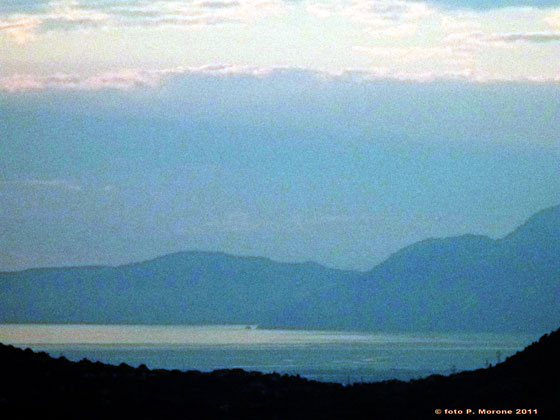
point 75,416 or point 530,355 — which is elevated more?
point 530,355

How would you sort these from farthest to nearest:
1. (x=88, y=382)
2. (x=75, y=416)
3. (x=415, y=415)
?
(x=88, y=382)
(x=415, y=415)
(x=75, y=416)

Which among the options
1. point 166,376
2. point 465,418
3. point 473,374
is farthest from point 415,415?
point 166,376

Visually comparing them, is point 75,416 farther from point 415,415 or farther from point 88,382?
point 415,415

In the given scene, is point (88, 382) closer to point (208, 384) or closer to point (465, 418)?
point (208, 384)

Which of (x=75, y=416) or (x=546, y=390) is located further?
(x=546, y=390)

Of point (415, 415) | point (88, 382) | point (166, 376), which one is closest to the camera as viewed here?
point (415, 415)

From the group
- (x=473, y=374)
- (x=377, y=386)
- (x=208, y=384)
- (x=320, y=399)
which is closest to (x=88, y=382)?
(x=208, y=384)
